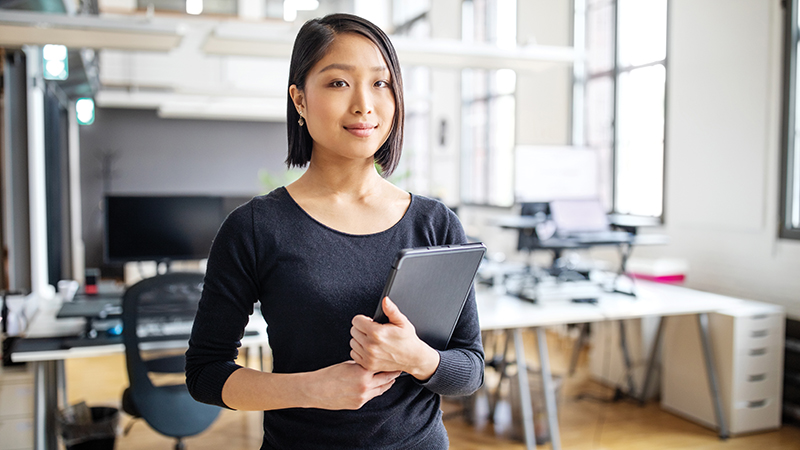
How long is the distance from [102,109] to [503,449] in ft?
26.3

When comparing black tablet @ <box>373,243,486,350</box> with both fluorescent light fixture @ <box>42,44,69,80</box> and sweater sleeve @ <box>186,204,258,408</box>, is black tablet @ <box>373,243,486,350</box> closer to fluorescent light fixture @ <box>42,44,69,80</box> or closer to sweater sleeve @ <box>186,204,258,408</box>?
sweater sleeve @ <box>186,204,258,408</box>

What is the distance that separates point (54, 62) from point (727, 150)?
5.13 m

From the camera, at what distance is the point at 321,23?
0.88 m

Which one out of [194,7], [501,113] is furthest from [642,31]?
[194,7]

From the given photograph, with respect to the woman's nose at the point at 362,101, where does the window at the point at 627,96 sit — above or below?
above

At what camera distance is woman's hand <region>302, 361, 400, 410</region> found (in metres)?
0.81

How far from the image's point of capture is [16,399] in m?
→ 2.52

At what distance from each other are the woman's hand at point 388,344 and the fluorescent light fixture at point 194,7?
29.2 feet

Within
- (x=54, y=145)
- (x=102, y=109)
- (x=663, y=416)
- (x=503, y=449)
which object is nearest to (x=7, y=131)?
(x=54, y=145)

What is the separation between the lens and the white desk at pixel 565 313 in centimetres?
285

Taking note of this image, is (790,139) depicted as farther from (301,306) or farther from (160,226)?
(301,306)

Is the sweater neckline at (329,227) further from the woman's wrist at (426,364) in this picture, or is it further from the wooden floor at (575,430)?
the wooden floor at (575,430)

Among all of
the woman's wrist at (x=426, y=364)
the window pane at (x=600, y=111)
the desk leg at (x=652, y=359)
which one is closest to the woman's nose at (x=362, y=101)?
the woman's wrist at (x=426, y=364)

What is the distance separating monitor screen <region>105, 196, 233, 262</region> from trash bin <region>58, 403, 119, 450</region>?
2.40 feet
